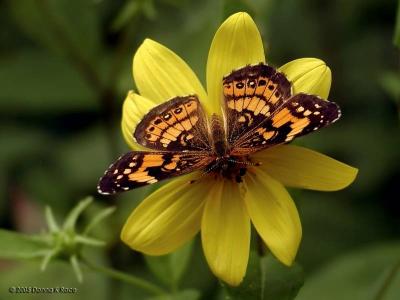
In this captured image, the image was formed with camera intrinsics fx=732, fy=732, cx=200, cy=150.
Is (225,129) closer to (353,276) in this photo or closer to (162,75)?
(162,75)

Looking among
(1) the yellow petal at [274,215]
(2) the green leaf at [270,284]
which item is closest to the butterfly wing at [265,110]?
(1) the yellow petal at [274,215]

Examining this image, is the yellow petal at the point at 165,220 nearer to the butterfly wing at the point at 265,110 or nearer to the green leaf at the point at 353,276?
the butterfly wing at the point at 265,110

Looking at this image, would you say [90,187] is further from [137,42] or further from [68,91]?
[137,42]

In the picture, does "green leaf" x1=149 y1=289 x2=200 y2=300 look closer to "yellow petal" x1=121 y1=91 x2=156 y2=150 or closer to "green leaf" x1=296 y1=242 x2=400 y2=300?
"yellow petal" x1=121 y1=91 x2=156 y2=150

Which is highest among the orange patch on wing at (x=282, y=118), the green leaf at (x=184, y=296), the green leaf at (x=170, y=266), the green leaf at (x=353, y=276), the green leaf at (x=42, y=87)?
the green leaf at (x=42, y=87)

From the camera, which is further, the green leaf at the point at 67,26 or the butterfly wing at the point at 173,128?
the green leaf at the point at 67,26

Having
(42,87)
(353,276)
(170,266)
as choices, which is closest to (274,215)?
(170,266)
